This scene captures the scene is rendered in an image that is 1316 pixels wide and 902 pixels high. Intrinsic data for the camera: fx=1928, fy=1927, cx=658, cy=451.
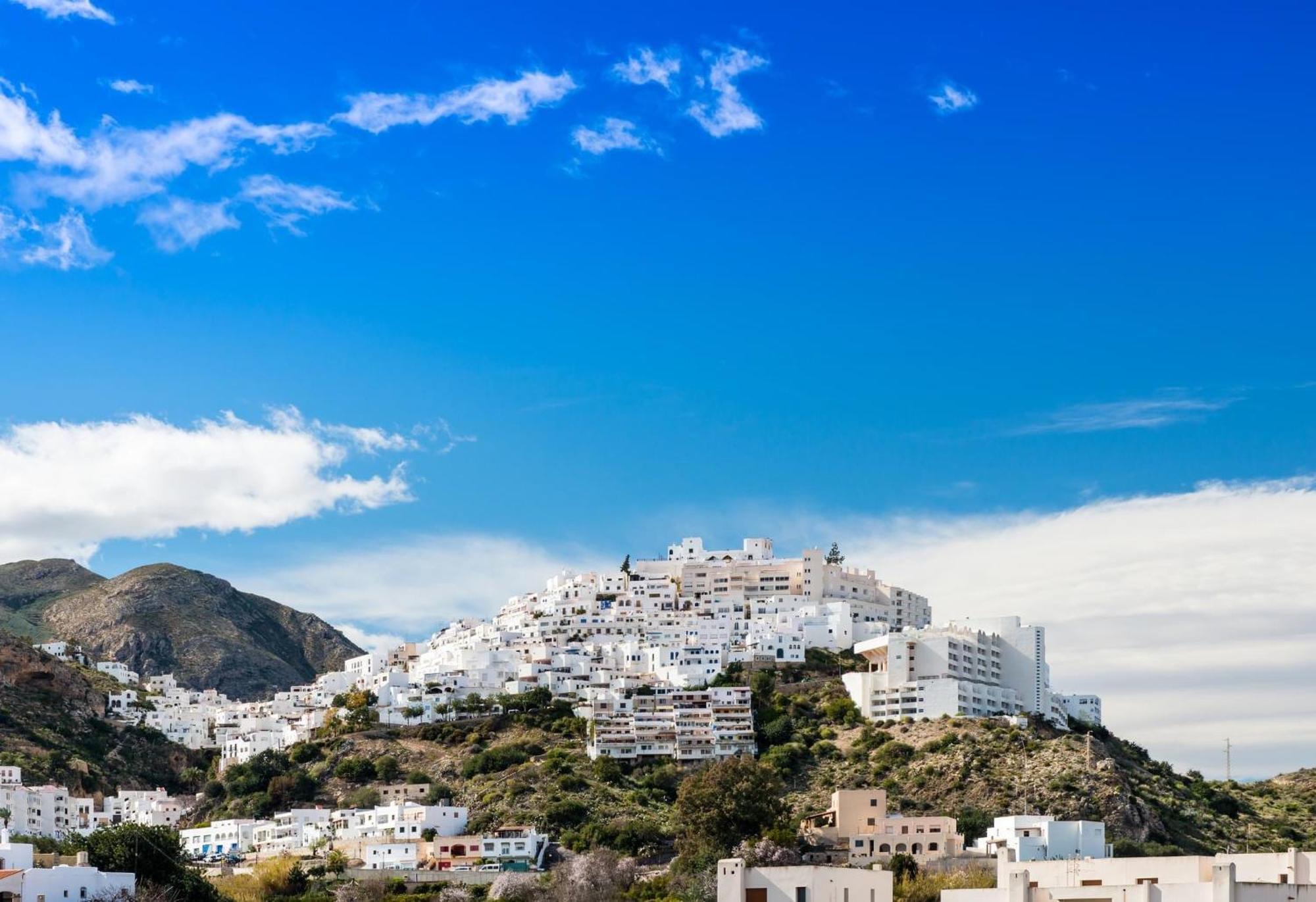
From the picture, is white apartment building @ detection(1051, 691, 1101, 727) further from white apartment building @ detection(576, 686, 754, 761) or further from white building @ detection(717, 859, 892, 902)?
white building @ detection(717, 859, 892, 902)

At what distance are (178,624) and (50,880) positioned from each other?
10334 cm

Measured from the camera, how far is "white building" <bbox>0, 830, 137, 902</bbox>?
4812 centimetres

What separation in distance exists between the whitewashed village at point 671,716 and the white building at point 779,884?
43mm

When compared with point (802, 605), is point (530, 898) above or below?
below

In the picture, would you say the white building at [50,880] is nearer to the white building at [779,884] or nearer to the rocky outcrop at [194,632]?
the white building at [779,884]

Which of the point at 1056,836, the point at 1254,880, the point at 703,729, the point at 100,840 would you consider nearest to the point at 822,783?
the point at 703,729

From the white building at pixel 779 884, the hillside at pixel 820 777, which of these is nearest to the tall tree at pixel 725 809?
the hillside at pixel 820 777

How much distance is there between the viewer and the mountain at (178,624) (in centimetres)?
14450

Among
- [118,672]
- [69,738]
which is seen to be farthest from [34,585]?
[69,738]

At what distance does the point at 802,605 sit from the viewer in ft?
322

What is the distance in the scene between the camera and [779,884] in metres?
40.2

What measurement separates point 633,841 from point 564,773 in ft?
35.2

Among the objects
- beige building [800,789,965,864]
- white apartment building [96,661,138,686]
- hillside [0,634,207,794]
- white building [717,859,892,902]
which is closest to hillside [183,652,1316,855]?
beige building [800,789,965,864]

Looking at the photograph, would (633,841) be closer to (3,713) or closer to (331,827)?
(331,827)
